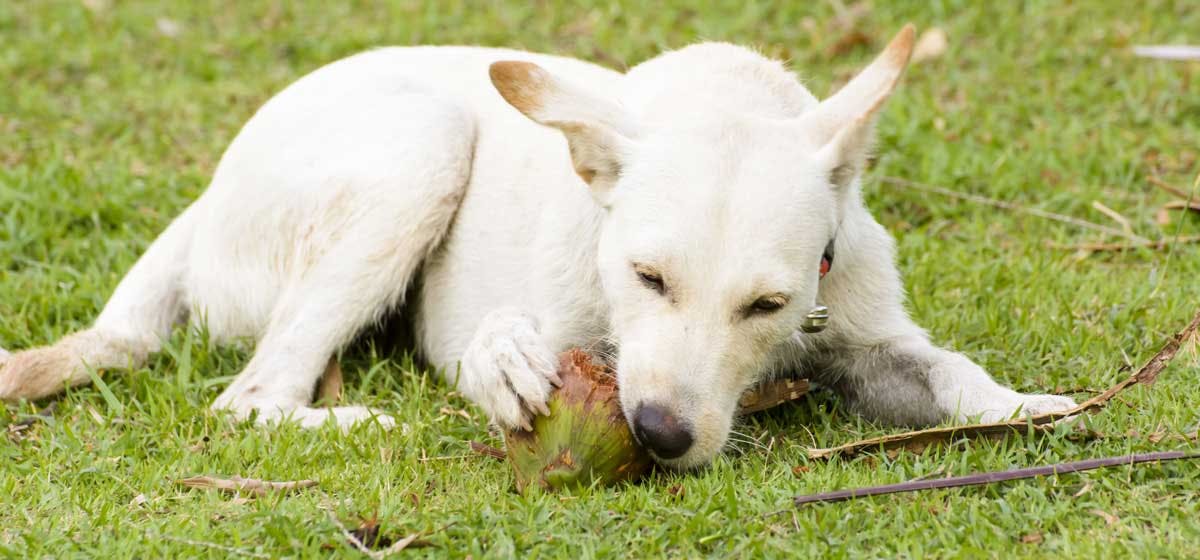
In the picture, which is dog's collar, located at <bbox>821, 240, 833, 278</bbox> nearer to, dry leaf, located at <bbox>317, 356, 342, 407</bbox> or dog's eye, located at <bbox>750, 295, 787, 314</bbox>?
dog's eye, located at <bbox>750, 295, 787, 314</bbox>

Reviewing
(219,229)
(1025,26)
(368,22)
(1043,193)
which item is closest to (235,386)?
(219,229)

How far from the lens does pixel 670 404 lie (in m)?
3.80

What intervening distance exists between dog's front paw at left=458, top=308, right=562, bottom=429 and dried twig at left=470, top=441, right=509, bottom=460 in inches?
5.4

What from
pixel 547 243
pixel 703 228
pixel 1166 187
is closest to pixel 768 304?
pixel 703 228

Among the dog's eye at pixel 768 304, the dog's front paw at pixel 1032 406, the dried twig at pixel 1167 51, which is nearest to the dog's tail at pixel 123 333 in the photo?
the dog's eye at pixel 768 304

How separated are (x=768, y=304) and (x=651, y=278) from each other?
0.33m

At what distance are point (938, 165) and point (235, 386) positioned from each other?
12.0 ft

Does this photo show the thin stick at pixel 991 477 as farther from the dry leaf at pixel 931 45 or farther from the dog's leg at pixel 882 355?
the dry leaf at pixel 931 45

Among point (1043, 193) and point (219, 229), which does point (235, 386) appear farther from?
point (1043, 193)

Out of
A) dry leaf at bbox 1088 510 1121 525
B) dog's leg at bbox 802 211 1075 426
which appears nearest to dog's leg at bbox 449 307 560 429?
dog's leg at bbox 802 211 1075 426

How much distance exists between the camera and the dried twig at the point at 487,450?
436 centimetres

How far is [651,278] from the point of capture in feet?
12.9

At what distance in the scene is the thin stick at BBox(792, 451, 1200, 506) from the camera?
12.2 ft

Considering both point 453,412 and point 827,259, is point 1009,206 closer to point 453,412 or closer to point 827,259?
point 827,259
